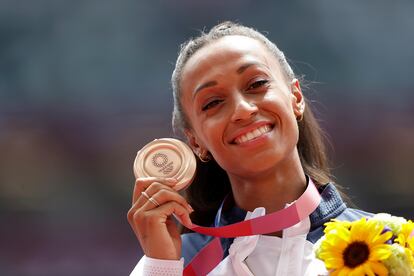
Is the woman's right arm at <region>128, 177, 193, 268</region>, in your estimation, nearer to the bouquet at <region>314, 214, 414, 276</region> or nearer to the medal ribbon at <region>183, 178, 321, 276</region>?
the medal ribbon at <region>183, 178, 321, 276</region>

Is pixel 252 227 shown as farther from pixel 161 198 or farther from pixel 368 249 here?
pixel 368 249

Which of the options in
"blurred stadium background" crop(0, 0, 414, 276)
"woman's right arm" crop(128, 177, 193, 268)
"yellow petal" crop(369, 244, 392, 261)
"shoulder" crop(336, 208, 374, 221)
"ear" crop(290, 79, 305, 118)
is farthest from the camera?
"blurred stadium background" crop(0, 0, 414, 276)

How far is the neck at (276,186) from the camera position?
6.61ft

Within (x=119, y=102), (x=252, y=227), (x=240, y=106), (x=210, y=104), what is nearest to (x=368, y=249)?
(x=252, y=227)

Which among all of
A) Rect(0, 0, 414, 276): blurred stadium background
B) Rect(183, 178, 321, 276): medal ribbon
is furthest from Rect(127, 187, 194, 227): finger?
Rect(0, 0, 414, 276): blurred stadium background

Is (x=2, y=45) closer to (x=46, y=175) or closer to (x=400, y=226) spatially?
(x=46, y=175)

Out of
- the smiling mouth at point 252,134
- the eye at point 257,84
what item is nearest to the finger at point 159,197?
the smiling mouth at point 252,134

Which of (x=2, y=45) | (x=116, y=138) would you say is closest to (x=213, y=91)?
(x=116, y=138)

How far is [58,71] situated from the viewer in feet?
14.5

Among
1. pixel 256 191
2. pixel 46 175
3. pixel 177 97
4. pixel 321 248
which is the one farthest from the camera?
pixel 46 175

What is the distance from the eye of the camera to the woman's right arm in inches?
72.6

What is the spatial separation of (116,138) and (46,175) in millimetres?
468

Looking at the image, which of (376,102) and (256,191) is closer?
(256,191)

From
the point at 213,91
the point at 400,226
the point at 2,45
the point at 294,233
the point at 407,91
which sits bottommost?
the point at 400,226
